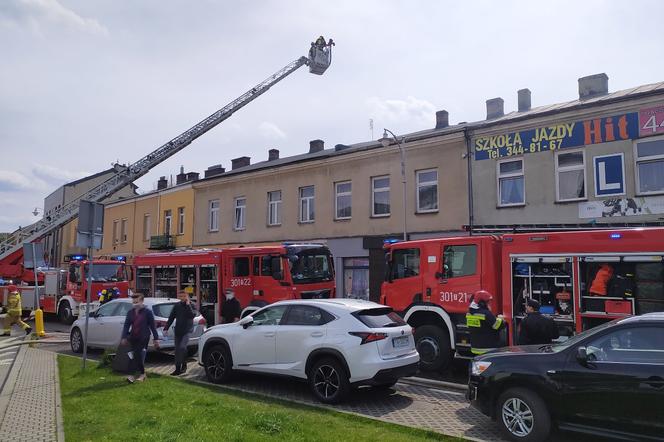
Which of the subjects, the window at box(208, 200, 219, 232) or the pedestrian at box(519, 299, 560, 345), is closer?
the pedestrian at box(519, 299, 560, 345)

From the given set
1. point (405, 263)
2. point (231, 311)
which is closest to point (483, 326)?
point (405, 263)

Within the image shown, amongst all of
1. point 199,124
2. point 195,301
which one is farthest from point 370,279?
point 199,124

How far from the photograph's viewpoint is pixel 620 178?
51.0 feet

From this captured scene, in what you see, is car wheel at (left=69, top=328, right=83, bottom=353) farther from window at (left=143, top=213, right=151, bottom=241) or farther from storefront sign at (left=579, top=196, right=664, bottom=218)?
window at (left=143, top=213, right=151, bottom=241)

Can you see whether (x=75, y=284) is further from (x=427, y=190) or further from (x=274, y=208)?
A: (x=427, y=190)

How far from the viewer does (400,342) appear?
8.09 m

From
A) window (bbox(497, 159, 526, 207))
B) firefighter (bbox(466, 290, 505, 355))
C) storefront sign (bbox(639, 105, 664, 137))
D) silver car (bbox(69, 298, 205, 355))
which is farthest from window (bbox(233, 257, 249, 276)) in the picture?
storefront sign (bbox(639, 105, 664, 137))

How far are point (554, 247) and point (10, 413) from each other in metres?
8.77

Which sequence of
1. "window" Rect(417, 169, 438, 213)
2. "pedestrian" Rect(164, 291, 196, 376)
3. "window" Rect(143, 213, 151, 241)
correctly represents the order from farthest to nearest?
"window" Rect(143, 213, 151, 241) < "window" Rect(417, 169, 438, 213) < "pedestrian" Rect(164, 291, 196, 376)

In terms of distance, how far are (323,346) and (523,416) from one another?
3112 mm

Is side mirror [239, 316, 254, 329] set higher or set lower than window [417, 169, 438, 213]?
lower

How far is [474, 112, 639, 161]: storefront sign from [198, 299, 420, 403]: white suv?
1111 centimetres

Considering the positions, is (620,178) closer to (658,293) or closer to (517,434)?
(658,293)

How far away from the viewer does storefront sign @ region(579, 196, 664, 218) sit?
1486cm
